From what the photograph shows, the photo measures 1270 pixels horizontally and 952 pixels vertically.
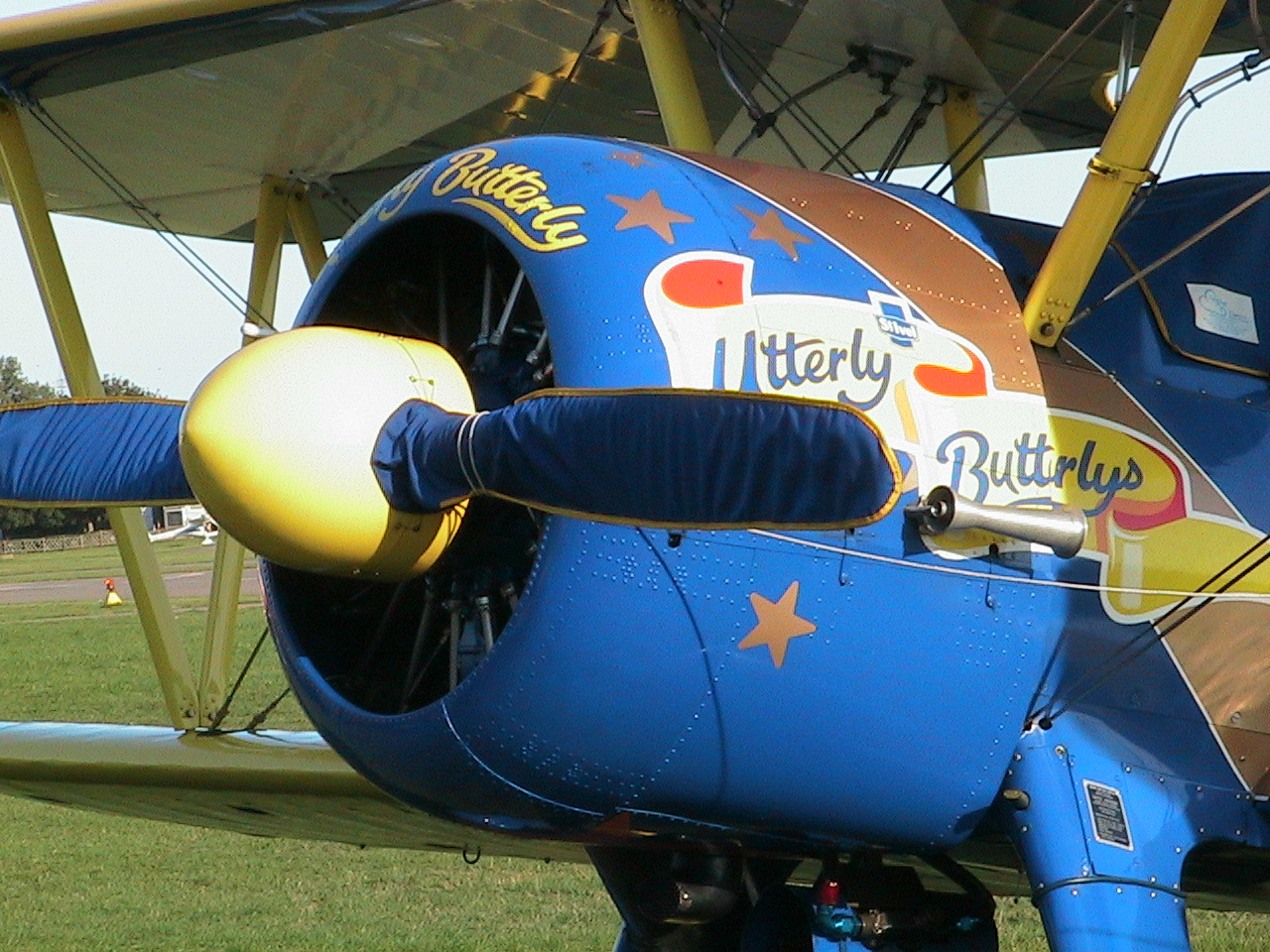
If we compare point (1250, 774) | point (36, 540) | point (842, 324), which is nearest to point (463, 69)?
point (842, 324)

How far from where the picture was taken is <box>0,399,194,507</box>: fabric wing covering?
4.30 meters

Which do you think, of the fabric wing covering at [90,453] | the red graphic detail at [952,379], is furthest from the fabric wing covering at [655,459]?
the fabric wing covering at [90,453]

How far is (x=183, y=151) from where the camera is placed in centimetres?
782

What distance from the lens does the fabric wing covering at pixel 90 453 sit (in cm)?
430

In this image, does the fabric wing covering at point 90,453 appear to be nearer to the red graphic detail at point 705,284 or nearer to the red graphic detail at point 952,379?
the red graphic detail at point 705,284

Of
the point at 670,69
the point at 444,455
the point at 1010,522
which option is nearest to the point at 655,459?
the point at 444,455

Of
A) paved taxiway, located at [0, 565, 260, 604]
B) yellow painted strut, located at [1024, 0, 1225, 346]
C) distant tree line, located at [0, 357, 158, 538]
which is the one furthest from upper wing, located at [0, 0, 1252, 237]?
distant tree line, located at [0, 357, 158, 538]

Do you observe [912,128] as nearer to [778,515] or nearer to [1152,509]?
[1152,509]

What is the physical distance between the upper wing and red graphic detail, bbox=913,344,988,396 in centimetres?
188

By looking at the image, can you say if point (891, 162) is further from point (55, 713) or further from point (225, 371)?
point (55, 713)

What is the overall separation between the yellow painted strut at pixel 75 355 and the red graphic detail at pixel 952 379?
3997 millimetres

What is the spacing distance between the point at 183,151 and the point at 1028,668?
4951mm

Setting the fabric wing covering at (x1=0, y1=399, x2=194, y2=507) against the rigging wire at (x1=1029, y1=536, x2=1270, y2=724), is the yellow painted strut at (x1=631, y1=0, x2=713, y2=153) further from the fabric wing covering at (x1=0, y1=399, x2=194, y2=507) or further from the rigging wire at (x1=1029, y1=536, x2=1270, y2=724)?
the rigging wire at (x1=1029, y1=536, x2=1270, y2=724)

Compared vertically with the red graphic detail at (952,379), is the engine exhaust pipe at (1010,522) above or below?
below
